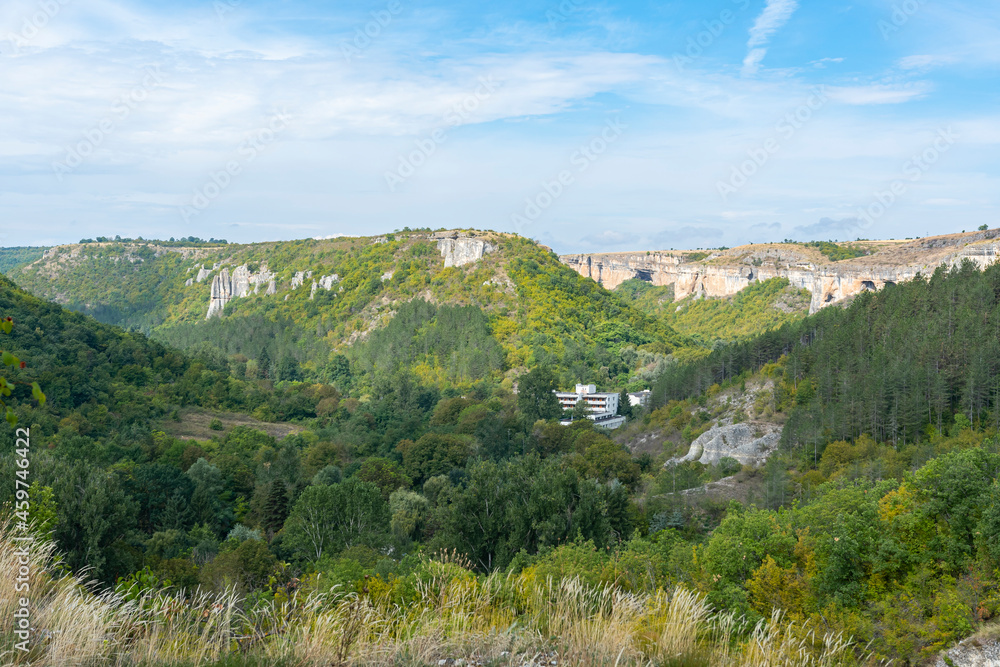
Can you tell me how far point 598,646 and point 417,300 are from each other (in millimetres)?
107011

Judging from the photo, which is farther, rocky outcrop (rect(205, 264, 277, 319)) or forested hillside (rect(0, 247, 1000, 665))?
rocky outcrop (rect(205, 264, 277, 319))

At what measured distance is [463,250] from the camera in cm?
11912

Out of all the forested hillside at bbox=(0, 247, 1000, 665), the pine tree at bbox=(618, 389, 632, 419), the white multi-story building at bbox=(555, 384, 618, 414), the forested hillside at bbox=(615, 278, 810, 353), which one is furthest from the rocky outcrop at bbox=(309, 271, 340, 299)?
the pine tree at bbox=(618, 389, 632, 419)

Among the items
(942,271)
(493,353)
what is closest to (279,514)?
(942,271)

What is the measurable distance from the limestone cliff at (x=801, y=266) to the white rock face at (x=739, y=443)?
28.8m

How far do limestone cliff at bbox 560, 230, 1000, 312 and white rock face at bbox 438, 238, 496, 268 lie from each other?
56.1m

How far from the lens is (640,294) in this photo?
177000 millimetres

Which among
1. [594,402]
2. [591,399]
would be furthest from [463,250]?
[594,402]

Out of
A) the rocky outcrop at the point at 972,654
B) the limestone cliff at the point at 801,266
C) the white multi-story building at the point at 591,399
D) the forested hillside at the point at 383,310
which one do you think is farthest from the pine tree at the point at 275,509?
the limestone cliff at the point at 801,266

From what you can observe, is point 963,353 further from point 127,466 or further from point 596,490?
point 127,466

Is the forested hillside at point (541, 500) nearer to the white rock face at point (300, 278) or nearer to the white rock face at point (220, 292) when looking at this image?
the white rock face at point (300, 278)

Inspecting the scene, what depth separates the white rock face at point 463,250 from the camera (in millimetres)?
117125

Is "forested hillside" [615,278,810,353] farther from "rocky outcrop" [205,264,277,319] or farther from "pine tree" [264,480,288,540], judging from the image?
"rocky outcrop" [205,264,277,319]

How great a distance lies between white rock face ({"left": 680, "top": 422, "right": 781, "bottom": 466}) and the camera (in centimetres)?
4262
